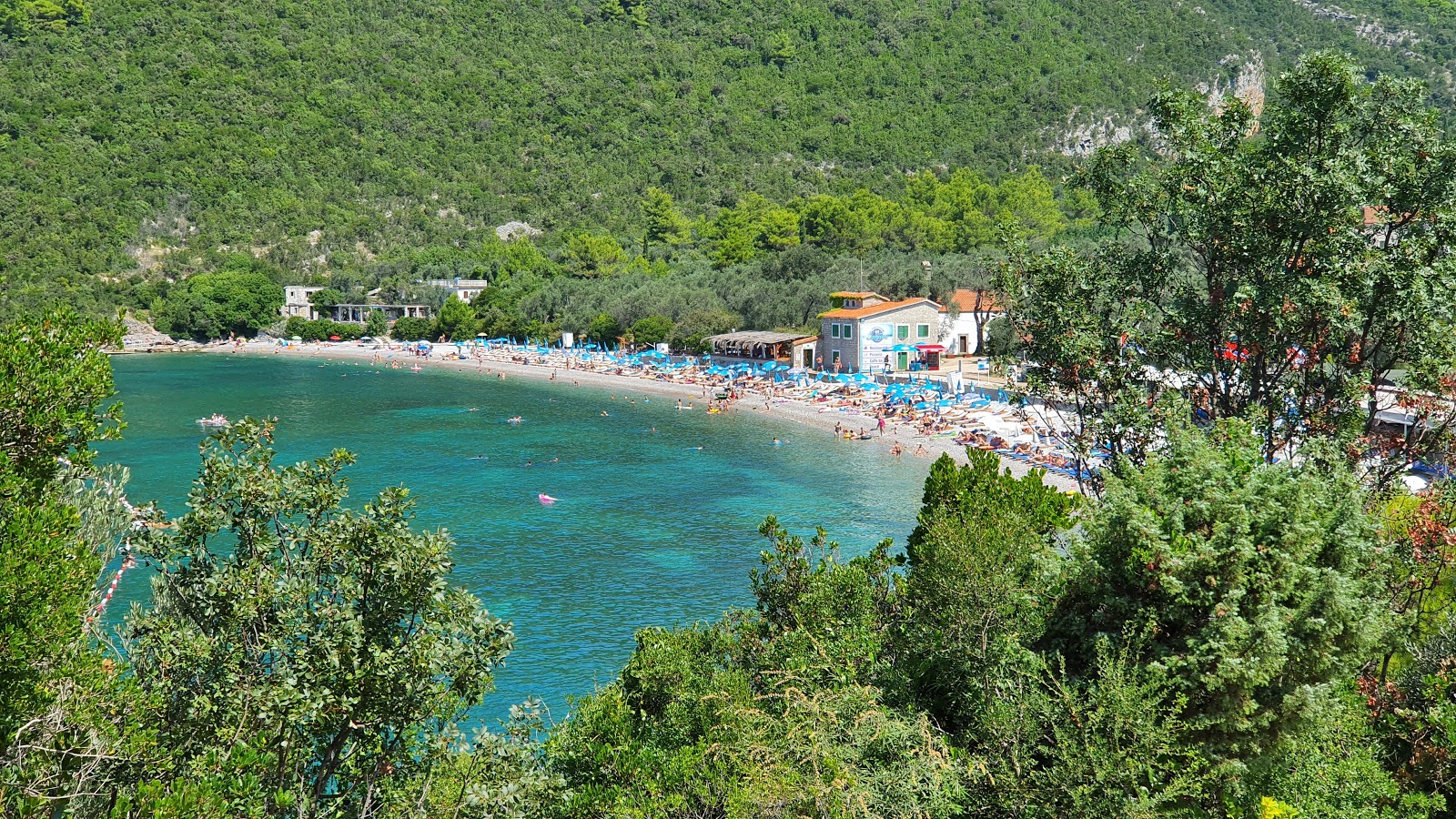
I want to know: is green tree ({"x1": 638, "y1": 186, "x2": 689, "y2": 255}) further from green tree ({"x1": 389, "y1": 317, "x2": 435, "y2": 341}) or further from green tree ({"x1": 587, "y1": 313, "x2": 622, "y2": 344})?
green tree ({"x1": 587, "y1": 313, "x2": 622, "y2": 344})

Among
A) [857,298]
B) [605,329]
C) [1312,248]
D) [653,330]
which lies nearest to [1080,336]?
[1312,248]

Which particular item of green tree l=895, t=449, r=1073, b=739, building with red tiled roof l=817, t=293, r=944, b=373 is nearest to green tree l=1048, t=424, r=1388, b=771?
green tree l=895, t=449, r=1073, b=739

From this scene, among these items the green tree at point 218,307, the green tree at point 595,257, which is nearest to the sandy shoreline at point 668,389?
the green tree at point 218,307

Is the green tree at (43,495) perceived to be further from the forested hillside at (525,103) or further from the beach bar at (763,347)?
the forested hillside at (525,103)

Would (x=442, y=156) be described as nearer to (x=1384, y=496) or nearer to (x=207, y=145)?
(x=207, y=145)

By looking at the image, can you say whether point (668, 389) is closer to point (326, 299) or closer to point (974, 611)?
point (326, 299)

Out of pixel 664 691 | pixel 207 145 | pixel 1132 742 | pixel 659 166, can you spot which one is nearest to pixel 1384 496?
pixel 1132 742
